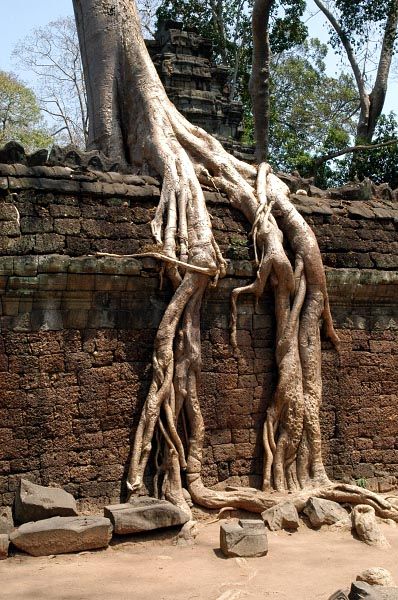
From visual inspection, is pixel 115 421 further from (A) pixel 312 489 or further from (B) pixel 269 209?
(B) pixel 269 209

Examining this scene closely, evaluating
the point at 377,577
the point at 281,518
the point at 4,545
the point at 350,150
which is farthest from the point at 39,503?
the point at 350,150

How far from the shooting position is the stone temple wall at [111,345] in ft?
19.4

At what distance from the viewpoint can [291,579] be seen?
5242 mm

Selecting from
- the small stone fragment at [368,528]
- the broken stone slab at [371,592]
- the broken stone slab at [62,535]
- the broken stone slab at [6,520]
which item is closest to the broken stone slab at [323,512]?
the small stone fragment at [368,528]

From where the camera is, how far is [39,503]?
554 centimetres

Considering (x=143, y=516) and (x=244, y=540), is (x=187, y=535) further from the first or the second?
(x=244, y=540)

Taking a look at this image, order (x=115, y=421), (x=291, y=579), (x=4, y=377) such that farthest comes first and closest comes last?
(x=115, y=421)
(x=4, y=377)
(x=291, y=579)

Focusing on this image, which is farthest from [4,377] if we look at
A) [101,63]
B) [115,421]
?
[101,63]

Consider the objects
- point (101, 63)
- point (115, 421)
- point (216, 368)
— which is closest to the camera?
point (115, 421)

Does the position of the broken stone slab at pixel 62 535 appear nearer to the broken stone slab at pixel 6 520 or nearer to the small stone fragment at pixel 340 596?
the broken stone slab at pixel 6 520

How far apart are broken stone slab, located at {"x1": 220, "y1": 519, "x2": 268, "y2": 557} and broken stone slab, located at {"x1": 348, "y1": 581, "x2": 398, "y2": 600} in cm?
115

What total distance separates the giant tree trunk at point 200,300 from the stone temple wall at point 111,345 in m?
0.15

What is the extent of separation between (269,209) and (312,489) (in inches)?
97.3

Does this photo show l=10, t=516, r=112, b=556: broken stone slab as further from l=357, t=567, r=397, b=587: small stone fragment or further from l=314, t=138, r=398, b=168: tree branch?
l=314, t=138, r=398, b=168: tree branch
